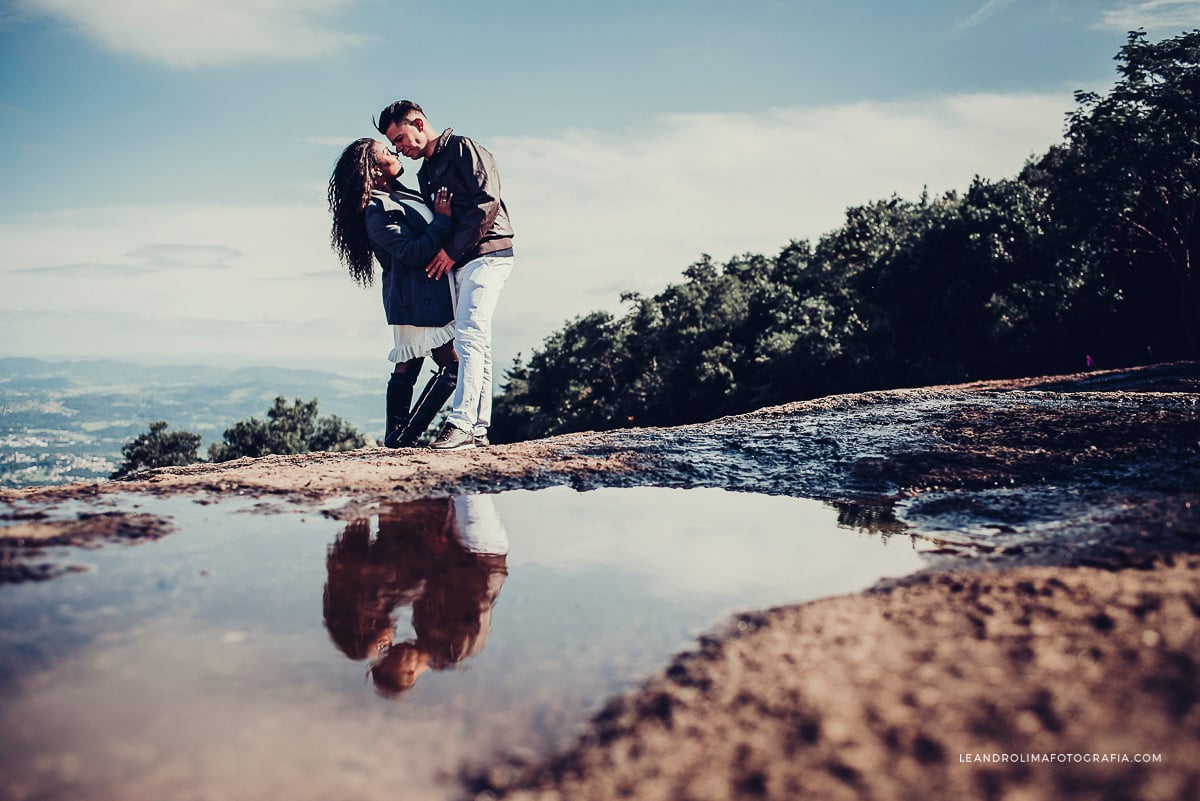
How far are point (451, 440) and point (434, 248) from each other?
55.7 inches

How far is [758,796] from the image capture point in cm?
134

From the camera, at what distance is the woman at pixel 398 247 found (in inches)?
227

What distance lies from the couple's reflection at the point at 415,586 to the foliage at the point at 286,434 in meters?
44.5

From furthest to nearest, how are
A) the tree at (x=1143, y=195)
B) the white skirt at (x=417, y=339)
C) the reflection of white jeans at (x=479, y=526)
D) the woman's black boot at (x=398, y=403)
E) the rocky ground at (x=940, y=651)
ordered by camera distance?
the tree at (x=1143, y=195), the woman's black boot at (x=398, y=403), the white skirt at (x=417, y=339), the reflection of white jeans at (x=479, y=526), the rocky ground at (x=940, y=651)

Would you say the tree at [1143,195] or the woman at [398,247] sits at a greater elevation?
the tree at [1143,195]

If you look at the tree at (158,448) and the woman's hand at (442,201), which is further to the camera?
the tree at (158,448)

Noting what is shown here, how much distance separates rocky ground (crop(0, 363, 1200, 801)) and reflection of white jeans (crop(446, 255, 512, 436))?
1212mm

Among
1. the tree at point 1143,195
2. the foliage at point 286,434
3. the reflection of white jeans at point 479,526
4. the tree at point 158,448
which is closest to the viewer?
the reflection of white jeans at point 479,526

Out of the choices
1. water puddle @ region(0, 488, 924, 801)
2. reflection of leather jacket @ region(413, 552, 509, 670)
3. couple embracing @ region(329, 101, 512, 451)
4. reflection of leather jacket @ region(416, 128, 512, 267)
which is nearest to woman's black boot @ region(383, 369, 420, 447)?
couple embracing @ region(329, 101, 512, 451)

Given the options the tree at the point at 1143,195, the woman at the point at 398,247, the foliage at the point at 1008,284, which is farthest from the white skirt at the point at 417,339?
the tree at the point at 1143,195

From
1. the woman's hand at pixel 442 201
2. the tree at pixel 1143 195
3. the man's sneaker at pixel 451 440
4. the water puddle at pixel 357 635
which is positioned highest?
the tree at pixel 1143 195

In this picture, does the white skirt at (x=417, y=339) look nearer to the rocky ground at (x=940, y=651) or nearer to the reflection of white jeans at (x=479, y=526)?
the rocky ground at (x=940, y=651)

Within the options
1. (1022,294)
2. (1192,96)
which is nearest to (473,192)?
(1022,294)

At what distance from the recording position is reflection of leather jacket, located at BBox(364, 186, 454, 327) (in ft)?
18.8
